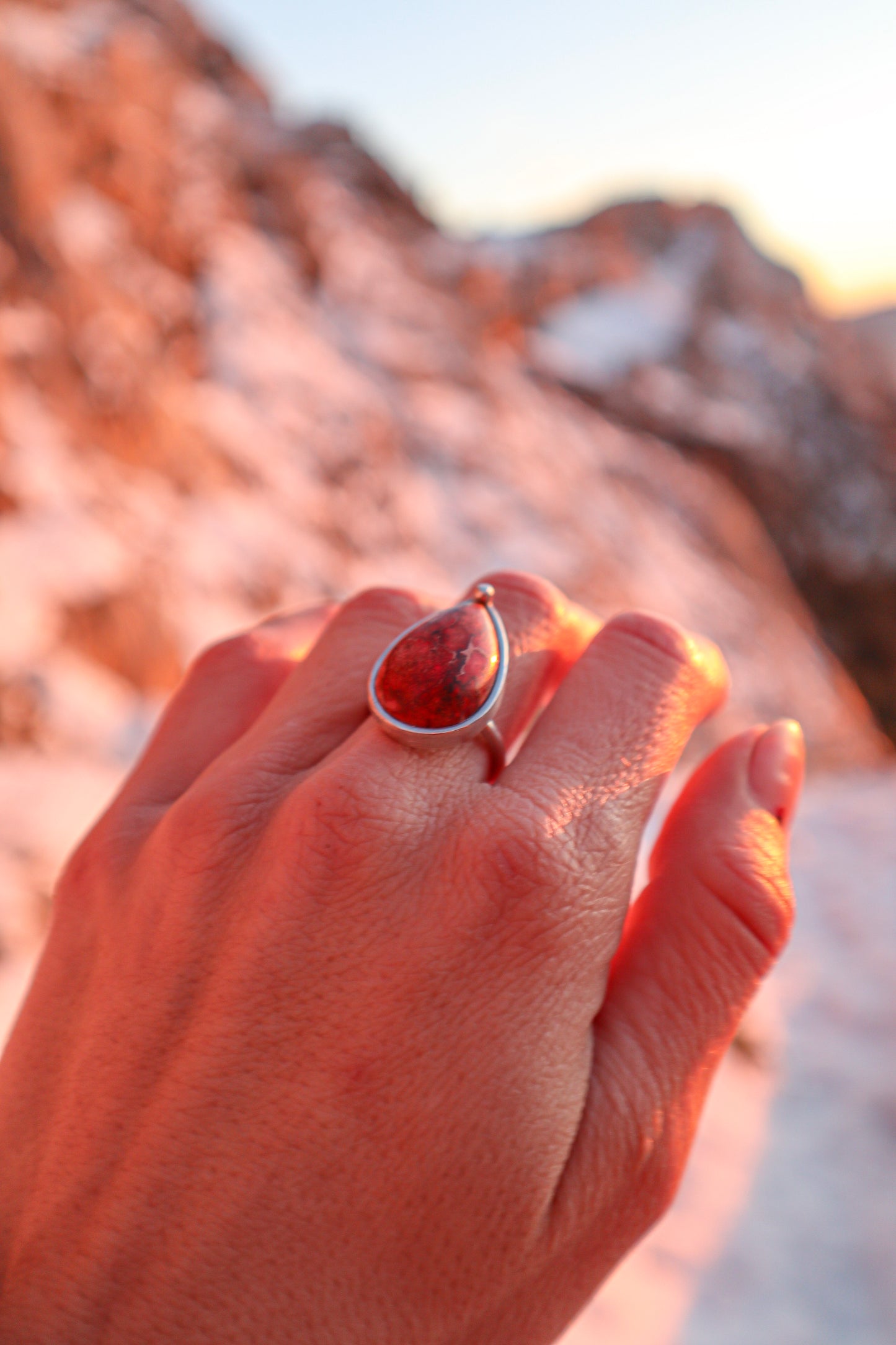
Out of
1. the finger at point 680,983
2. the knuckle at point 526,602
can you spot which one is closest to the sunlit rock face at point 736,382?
the knuckle at point 526,602

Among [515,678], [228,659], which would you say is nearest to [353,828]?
[515,678]

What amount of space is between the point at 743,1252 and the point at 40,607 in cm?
167

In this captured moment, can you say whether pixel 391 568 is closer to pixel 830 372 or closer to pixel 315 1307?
pixel 315 1307

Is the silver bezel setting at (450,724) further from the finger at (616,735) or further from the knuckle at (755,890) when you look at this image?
the knuckle at (755,890)

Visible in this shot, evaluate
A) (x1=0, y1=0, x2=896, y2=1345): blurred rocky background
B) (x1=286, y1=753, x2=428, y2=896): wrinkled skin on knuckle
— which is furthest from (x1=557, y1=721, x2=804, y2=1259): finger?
(x1=0, y1=0, x2=896, y2=1345): blurred rocky background

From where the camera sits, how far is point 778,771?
72 centimetres

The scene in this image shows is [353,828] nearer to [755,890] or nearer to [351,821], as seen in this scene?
[351,821]

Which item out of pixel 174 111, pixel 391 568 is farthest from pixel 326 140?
pixel 391 568

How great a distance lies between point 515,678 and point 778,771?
258mm

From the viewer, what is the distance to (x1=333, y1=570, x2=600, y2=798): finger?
2.15 ft

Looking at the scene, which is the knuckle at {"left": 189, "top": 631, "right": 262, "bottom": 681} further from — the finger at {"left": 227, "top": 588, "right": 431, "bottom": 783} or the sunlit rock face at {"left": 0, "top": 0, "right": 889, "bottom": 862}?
the sunlit rock face at {"left": 0, "top": 0, "right": 889, "bottom": 862}

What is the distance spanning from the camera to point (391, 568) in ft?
8.96

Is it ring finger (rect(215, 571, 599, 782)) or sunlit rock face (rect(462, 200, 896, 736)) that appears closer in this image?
ring finger (rect(215, 571, 599, 782))

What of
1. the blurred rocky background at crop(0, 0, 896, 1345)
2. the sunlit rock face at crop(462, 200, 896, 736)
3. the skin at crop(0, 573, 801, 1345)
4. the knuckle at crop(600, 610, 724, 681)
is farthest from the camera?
the sunlit rock face at crop(462, 200, 896, 736)
